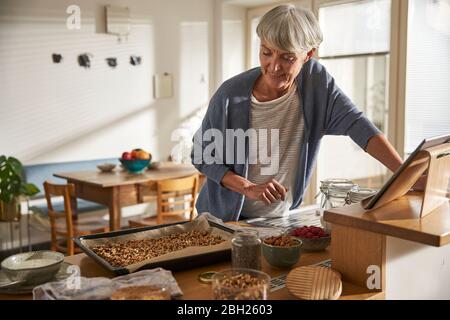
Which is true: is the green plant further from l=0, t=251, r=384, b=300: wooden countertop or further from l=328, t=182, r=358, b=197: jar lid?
l=328, t=182, r=358, b=197: jar lid

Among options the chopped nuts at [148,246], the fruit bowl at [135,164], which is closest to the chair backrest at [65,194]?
the fruit bowl at [135,164]

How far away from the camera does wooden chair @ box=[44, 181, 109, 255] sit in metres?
3.43

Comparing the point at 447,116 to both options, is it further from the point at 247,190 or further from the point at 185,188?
the point at 247,190

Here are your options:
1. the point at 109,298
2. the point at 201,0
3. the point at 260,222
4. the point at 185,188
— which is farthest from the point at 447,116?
the point at 109,298

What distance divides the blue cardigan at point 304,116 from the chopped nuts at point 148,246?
30 cm

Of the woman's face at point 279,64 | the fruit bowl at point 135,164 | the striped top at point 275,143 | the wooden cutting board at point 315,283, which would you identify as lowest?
the fruit bowl at point 135,164

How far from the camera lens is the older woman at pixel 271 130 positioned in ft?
5.74

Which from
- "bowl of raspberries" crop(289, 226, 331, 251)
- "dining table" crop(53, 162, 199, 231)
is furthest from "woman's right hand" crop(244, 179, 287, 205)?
"dining table" crop(53, 162, 199, 231)

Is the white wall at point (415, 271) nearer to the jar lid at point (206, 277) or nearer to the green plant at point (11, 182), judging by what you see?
the jar lid at point (206, 277)

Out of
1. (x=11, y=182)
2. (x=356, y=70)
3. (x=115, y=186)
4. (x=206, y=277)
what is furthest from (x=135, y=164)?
(x=206, y=277)

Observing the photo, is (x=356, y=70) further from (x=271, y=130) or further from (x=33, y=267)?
(x=33, y=267)

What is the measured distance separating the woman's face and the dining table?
6.61ft
